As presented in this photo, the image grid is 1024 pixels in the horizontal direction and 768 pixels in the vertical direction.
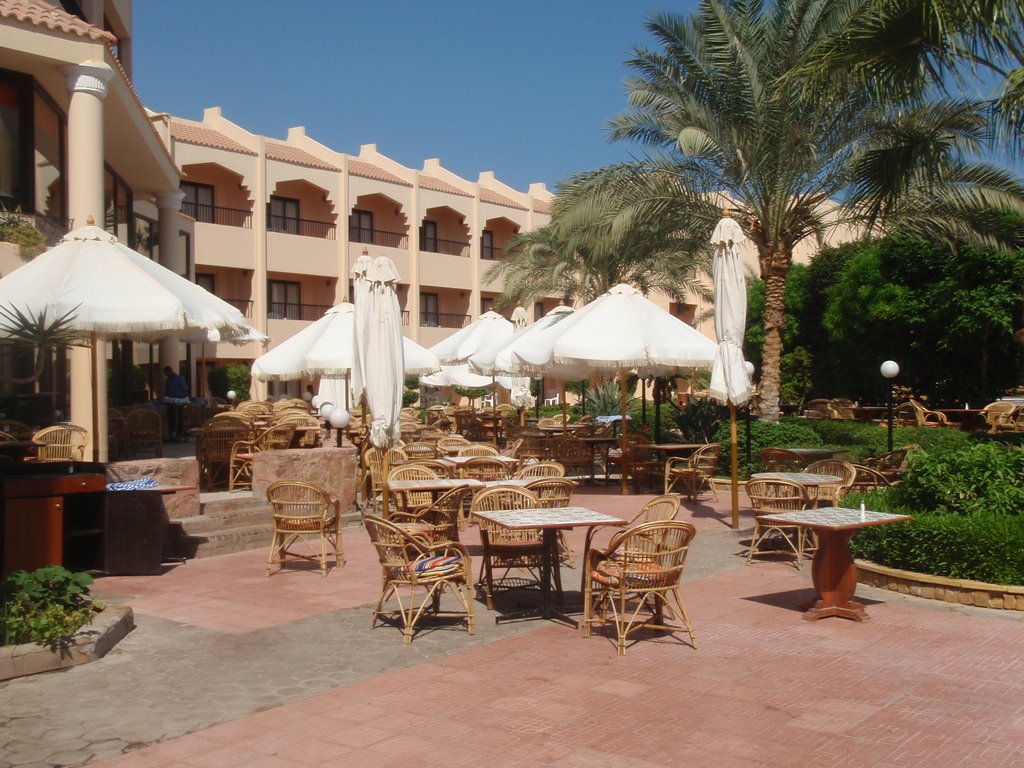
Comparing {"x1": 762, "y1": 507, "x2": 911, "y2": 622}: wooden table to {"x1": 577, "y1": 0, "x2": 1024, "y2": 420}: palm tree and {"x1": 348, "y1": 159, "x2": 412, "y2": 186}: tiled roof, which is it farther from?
{"x1": 348, "y1": 159, "x2": 412, "y2": 186}: tiled roof

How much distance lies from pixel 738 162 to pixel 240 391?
73.8 ft

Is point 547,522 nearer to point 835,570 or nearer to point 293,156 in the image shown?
point 835,570

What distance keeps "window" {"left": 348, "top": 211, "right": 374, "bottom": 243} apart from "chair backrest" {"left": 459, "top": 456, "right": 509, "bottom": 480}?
31503mm

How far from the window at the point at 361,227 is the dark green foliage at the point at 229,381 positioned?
9530 mm

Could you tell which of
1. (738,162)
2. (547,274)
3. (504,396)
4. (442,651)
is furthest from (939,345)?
(442,651)

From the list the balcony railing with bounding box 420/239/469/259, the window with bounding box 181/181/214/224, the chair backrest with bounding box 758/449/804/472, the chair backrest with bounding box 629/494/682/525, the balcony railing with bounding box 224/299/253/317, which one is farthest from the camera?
the balcony railing with bounding box 420/239/469/259

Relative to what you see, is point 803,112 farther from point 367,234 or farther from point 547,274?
point 367,234

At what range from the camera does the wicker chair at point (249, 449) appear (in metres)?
13.0

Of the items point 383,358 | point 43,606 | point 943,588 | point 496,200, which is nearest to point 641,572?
point 943,588

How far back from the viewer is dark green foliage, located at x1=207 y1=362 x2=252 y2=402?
3494 centimetres

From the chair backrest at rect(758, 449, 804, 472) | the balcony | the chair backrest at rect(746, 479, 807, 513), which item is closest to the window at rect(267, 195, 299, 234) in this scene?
the balcony

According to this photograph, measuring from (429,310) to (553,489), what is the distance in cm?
3764

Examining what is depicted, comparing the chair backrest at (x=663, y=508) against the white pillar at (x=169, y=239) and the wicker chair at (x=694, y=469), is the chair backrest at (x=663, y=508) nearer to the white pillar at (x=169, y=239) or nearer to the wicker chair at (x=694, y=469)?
the wicker chair at (x=694, y=469)

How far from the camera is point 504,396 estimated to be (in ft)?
131
